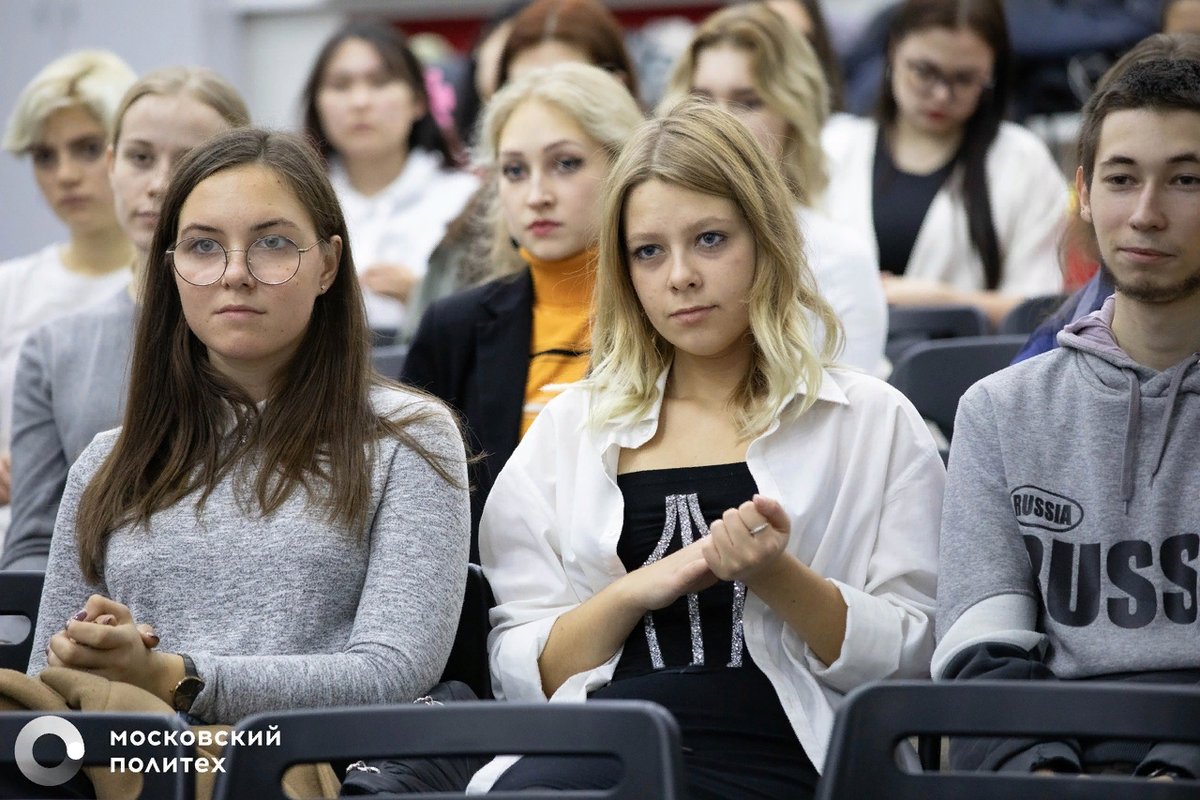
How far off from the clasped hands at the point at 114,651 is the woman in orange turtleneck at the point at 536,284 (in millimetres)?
1019

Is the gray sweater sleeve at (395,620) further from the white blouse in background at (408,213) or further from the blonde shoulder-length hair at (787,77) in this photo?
the white blouse in background at (408,213)

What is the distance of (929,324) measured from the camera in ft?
11.1

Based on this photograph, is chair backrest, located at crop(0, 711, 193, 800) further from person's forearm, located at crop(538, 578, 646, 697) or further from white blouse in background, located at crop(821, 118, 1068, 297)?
white blouse in background, located at crop(821, 118, 1068, 297)

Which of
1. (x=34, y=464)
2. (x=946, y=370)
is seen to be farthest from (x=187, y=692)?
(x=946, y=370)

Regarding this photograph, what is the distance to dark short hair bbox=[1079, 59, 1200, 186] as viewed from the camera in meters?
1.91

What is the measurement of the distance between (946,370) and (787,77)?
3.18 ft

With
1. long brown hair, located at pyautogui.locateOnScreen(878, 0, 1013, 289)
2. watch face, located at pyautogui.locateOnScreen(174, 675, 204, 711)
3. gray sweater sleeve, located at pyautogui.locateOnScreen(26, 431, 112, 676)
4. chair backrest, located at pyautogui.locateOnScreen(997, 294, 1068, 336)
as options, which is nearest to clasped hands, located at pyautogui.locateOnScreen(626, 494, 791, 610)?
watch face, located at pyautogui.locateOnScreen(174, 675, 204, 711)

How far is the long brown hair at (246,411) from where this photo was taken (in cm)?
199

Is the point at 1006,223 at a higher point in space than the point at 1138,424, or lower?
higher

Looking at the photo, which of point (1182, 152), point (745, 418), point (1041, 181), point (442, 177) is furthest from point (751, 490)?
point (442, 177)

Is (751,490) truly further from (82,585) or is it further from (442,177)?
(442,177)

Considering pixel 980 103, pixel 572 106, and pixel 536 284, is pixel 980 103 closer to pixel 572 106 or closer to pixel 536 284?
pixel 572 106

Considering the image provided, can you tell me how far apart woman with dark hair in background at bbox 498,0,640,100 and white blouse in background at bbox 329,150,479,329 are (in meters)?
0.65

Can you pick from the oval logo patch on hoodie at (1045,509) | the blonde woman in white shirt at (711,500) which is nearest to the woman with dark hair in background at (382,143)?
the blonde woman in white shirt at (711,500)
